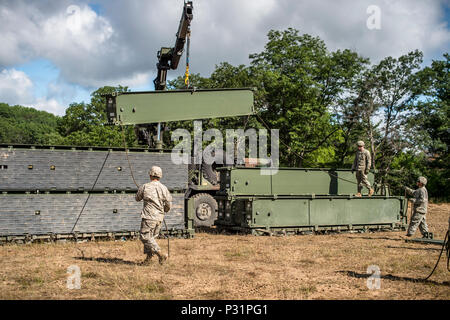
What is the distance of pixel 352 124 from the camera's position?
2952 cm

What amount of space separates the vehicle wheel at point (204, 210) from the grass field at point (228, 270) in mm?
3674

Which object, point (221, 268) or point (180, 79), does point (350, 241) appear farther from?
point (180, 79)

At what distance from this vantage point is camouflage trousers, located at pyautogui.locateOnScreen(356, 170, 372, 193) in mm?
14225

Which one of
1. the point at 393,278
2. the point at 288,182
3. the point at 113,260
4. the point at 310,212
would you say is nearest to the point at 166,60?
the point at 288,182

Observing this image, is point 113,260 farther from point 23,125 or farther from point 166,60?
point 23,125

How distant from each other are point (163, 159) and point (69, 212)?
2.70 m

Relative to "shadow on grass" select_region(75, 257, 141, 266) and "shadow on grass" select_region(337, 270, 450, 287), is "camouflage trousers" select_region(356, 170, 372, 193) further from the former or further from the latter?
"shadow on grass" select_region(75, 257, 141, 266)

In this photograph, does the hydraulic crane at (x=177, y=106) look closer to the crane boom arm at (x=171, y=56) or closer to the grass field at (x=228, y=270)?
the crane boom arm at (x=171, y=56)

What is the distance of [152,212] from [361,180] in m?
8.75

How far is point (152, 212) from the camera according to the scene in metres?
7.81

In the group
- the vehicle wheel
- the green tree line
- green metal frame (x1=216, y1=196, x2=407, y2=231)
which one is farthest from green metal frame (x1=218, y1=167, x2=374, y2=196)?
the green tree line

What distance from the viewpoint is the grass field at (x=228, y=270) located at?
611 cm

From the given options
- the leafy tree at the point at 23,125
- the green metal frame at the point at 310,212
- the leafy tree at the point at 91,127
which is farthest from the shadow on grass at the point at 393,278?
the leafy tree at the point at 23,125
